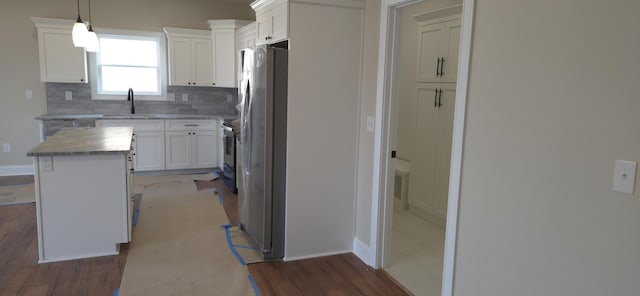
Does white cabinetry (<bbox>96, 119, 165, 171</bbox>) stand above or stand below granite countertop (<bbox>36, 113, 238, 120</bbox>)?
below

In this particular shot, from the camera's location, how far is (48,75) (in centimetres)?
555

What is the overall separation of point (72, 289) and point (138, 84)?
420 centimetres

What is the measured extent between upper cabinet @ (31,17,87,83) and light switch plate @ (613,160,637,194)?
610 cm

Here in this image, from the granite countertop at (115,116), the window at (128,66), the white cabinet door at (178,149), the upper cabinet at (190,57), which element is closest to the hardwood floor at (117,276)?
the granite countertop at (115,116)

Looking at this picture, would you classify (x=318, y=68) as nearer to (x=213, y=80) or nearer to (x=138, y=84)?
(x=213, y=80)

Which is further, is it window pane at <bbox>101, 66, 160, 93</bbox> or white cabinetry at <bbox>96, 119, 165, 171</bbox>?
window pane at <bbox>101, 66, 160, 93</bbox>

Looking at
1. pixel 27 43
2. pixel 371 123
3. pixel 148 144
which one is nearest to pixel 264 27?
pixel 371 123

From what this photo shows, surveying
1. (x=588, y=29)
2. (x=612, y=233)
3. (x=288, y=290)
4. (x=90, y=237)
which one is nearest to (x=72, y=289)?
(x=90, y=237)

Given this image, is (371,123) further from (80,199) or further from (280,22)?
(80,199)

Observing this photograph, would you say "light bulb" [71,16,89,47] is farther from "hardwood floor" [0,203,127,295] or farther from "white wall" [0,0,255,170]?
"white wall" [0,0,255,170]

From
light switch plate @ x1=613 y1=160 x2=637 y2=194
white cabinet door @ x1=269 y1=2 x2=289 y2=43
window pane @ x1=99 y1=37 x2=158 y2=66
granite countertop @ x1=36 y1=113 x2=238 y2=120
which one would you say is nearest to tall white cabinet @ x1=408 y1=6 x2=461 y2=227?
white cabinet door @ x1=269 y1=2 x2=289 y2=43

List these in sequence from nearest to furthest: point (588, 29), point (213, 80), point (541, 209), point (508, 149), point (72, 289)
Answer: point (588, 29), point (541, 209), point (508, 149), point (72, 289), point (213, 80)

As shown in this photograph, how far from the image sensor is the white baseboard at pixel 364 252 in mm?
3180

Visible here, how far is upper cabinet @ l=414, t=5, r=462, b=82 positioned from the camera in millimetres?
3818
